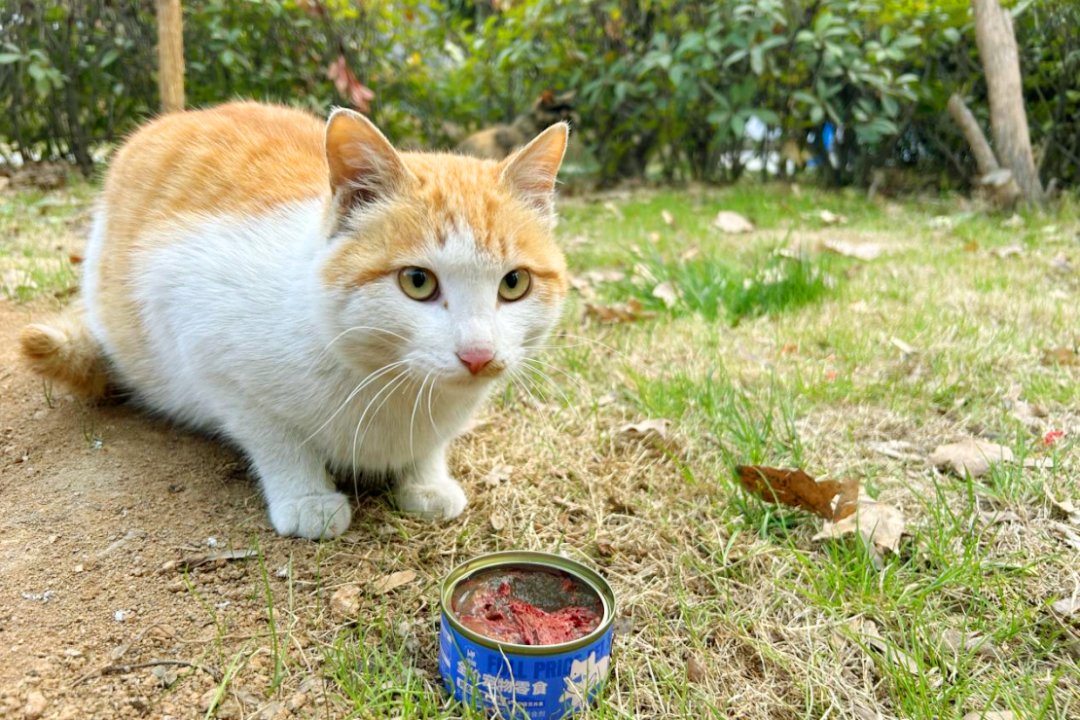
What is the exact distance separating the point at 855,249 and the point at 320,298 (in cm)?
310

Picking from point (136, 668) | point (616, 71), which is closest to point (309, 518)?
point (136, 668)

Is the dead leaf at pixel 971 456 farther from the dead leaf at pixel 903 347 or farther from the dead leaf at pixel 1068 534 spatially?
the dead leaf at pixel 903 347

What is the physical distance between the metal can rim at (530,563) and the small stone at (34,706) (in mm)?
603

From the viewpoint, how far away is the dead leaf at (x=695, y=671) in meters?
1.30

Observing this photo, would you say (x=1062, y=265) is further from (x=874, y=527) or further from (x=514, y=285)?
(x=514, y=285)

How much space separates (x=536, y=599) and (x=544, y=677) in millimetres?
199

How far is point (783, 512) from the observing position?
1.68m

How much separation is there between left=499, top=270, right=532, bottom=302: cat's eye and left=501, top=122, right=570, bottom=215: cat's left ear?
22cm

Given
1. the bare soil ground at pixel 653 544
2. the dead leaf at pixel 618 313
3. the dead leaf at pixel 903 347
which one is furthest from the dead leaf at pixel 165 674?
the dead leaf at pixel 903 347

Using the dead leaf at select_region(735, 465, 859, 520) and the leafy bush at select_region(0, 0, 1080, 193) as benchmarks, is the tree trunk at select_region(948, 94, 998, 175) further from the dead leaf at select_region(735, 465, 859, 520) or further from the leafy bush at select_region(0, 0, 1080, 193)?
the dead leaf at select_region(735, 465, 859, 520)

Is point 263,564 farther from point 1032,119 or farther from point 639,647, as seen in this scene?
point 1032,119

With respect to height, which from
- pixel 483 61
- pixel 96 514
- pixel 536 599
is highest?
pixel 483 61

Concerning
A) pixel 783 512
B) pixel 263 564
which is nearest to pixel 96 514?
pixel 263 564

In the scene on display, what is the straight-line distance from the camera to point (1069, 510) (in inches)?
64.4
